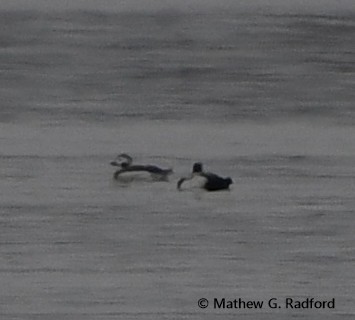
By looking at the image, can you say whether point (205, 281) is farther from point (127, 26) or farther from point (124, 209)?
point (127, 26)

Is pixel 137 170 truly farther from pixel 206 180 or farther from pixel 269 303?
pixel 269 303

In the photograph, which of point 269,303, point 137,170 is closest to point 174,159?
point 137,170

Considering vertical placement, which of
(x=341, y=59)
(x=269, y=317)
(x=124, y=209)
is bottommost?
(x=269, y=317)

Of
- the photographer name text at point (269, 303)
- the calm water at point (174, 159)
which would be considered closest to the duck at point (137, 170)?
the calm water at point (174, 159)

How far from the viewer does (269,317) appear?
161cm

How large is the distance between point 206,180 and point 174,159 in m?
0.06

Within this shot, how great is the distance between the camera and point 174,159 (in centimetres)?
164

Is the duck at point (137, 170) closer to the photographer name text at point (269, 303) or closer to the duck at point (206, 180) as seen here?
the duck at point (206, 180)

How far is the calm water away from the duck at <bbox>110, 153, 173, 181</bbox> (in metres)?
0.01

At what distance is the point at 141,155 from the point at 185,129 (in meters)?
0.06

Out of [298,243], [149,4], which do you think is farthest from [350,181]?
[149,4]

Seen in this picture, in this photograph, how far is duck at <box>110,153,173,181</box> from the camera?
160 centimetres

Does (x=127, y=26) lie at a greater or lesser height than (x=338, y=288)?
greater

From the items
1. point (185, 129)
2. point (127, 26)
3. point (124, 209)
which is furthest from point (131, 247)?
point (127, 26)
